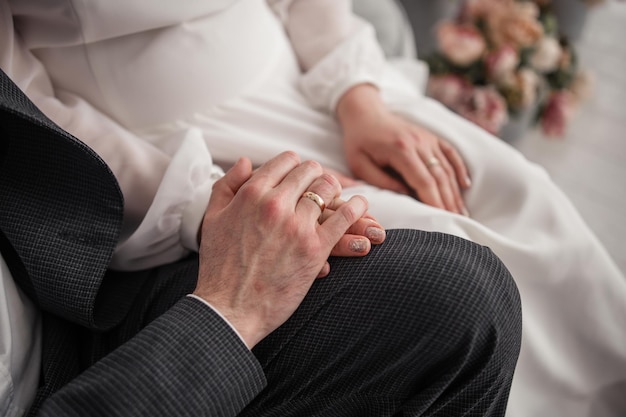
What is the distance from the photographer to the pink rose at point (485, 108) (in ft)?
5.09

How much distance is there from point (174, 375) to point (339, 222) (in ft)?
0.77

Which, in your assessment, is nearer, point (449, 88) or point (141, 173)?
A: point (141, 173)

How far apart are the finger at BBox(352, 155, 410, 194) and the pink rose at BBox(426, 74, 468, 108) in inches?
33.5

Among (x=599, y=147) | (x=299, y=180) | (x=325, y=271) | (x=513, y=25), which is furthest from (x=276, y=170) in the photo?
(x=599, y=147)

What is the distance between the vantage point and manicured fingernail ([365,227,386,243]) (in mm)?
637

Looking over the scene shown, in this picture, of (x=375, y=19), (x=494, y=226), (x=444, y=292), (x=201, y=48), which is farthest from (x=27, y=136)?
(x=375, y=19)

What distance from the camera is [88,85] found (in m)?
0.78

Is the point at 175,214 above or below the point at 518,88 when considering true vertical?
above

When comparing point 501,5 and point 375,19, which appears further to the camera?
point 501,5

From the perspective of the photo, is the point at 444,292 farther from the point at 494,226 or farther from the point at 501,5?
the point at 501,5

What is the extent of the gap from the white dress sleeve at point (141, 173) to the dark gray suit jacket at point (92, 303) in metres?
0.04

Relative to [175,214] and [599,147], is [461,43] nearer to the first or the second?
[599,147]

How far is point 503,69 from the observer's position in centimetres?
160

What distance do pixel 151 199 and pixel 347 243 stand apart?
0.30 m
